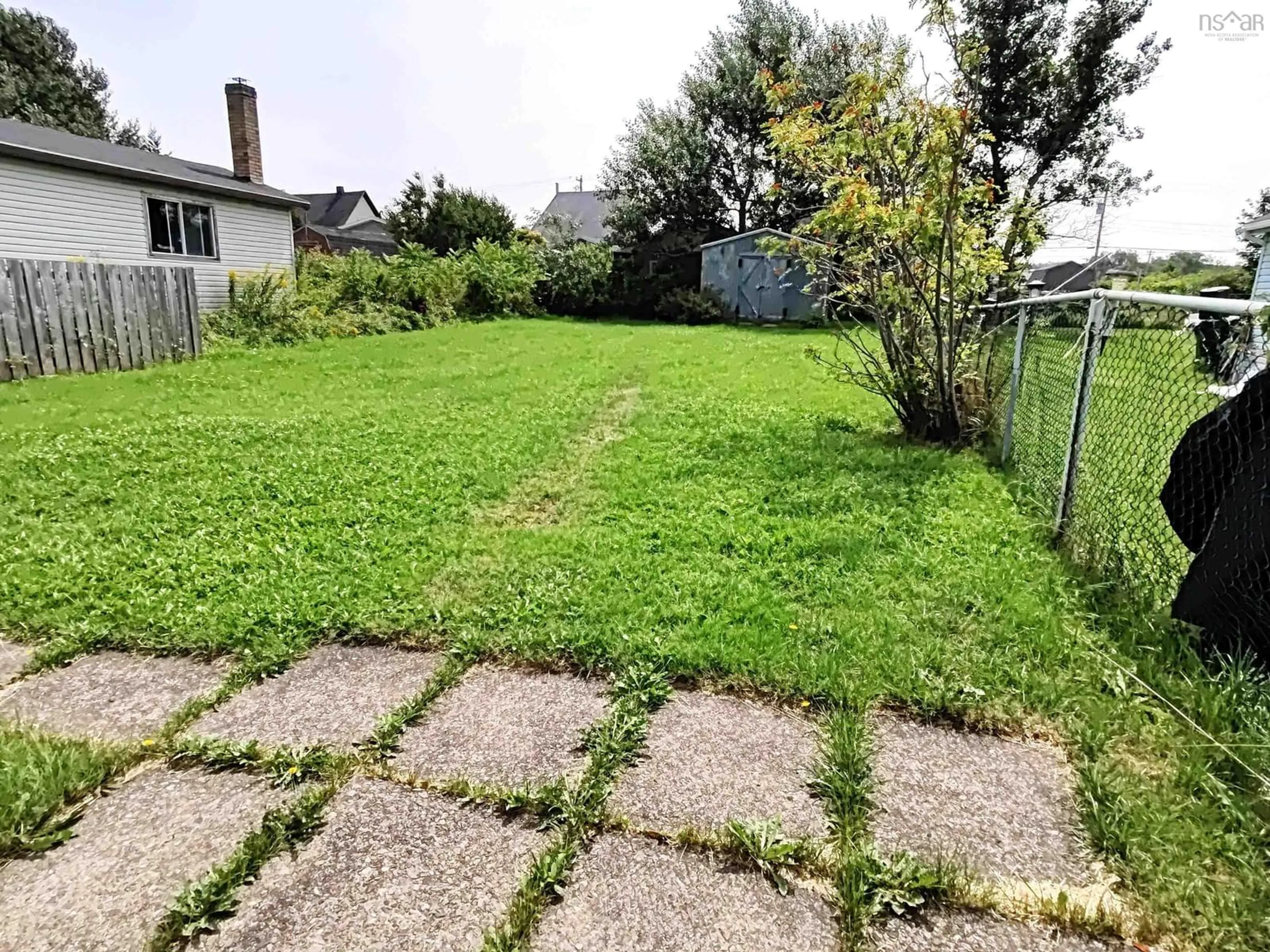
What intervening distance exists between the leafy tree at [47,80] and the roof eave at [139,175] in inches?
634

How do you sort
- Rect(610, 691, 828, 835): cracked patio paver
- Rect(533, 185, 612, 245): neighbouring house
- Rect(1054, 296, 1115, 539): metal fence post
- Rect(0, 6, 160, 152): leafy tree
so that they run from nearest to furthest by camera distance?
Rect(610, 691, 828, 835): cracked patio paver
Rect(1054, 296, 1115, 539): metal fence post
Rect(0, 6, 160, 152): leafy tree
Rect(533, 185, 612, 245): neighbouring house

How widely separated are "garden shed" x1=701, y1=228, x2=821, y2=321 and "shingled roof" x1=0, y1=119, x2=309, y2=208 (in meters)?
11.4

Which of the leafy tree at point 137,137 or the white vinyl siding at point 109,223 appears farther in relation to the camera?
the leafy tree at point 137,137

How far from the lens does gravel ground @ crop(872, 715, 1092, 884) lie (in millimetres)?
1604

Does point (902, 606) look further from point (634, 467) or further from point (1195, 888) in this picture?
point (634, 467)

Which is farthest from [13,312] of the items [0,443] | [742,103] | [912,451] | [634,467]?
[742,103]

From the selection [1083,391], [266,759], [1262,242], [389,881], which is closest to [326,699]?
[266,759]

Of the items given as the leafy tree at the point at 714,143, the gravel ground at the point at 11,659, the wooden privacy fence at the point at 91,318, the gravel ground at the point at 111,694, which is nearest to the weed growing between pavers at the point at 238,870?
the gravel ground at the point at 111,694

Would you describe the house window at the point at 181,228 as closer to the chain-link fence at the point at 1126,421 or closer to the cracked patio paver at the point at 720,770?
the chain-link fence at the point at 1126,421

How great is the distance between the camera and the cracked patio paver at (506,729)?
6.31 feet

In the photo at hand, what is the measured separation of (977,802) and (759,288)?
19728mm

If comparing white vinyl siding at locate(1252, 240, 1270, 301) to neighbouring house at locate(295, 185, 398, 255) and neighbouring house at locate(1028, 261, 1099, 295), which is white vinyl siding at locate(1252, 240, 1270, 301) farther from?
neighbouring house at locate(295, 185, 398, 255)

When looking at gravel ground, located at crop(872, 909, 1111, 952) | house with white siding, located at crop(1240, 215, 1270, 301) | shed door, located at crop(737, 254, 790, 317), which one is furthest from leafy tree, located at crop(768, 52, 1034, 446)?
shed door, located at crop(737, 254, 790, 317)

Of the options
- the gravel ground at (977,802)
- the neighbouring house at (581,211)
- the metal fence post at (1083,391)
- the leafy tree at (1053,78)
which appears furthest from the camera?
the neighbouring house at (581,211)
